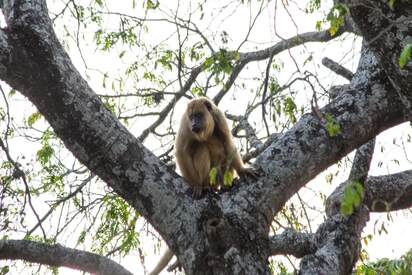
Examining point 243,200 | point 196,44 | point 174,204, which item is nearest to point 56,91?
point 174,204

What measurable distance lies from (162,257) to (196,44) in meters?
2.03

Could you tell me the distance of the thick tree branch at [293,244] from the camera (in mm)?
4129

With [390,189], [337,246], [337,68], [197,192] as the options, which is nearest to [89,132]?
[197,192]

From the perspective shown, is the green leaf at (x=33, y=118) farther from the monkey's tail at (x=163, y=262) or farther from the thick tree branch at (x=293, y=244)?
the thick tree branch at (x=293, y=244)

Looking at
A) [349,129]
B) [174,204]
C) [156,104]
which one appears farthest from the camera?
[156,104]

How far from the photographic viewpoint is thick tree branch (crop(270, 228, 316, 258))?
4129mm

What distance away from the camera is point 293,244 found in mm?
4133

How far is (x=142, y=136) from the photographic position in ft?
20.5

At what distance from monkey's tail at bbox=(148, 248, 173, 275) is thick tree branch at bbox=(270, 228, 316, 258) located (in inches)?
52.0

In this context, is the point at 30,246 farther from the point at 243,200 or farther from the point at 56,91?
the point at 243,200

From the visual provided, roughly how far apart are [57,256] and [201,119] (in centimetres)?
220

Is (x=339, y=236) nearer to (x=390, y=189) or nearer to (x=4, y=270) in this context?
(x=390, y=189)

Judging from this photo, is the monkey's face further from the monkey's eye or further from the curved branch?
the curved branch

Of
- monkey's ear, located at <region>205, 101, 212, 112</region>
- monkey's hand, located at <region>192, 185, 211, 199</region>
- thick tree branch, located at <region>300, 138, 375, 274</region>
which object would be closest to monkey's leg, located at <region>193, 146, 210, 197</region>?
monkey's ear, located at <region>205, 101, 212, 112</region>
